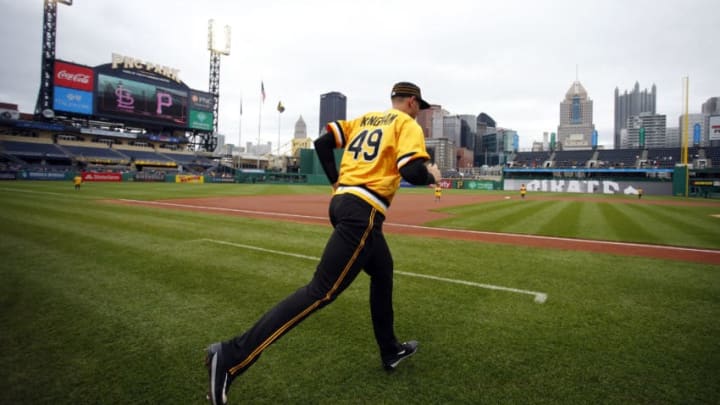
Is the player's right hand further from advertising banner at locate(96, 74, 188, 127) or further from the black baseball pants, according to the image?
advertising banner at locate(96, 74, 188, 127)

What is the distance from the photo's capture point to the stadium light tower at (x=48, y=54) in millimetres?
54688

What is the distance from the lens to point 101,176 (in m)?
42.6

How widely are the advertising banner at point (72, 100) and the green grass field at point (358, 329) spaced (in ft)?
216

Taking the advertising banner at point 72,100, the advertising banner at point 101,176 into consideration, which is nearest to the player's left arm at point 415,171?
the advertising banner at point 101,176

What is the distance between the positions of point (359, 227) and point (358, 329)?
5.16 ft

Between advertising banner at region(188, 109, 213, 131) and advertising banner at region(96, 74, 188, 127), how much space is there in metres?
1.43

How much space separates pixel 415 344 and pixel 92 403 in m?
2.44

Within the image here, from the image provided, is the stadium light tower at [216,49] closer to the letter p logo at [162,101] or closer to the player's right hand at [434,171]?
the letter p logo at [162,101]

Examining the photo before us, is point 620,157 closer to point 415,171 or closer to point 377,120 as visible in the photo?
point 377,120

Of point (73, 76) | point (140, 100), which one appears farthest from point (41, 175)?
point (140, 100)

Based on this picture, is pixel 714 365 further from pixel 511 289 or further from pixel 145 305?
pixel 145 305

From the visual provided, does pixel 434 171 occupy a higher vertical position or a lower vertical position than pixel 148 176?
lower

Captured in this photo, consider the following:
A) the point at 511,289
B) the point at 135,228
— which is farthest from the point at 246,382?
the point at 135,228

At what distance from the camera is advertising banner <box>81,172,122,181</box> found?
41.7m
